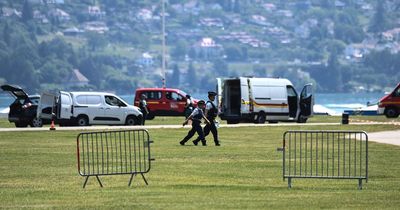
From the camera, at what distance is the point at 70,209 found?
21984 millimetres

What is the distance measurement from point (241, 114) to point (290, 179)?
38.6m

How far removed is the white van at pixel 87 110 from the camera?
5813 cm

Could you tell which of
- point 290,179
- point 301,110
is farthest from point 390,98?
point 290,179

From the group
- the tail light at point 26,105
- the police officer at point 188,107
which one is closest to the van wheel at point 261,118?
the police officer at point 188,107

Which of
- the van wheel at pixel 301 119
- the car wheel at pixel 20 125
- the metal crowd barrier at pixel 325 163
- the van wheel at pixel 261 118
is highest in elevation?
the metal crowd barrier at pixel 325 163

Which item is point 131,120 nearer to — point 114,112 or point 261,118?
point 114,112

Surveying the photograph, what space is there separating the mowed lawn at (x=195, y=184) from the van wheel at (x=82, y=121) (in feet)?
62.5

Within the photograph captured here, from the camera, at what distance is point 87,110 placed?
194 ft

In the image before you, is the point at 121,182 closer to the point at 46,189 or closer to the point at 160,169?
the point at 46,189

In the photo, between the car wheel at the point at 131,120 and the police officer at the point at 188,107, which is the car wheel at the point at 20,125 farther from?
the police officer at the point at 188,107

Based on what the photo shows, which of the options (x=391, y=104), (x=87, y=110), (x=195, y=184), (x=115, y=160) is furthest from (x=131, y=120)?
(x=195, y=184)

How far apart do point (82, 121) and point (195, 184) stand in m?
33.2

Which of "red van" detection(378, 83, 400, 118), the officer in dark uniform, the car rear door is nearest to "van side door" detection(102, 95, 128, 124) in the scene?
the car rear door

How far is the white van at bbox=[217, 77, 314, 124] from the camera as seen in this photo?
212 feet
